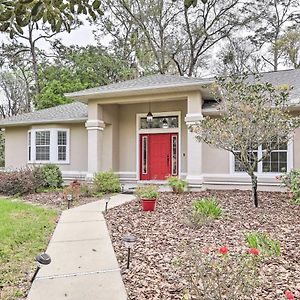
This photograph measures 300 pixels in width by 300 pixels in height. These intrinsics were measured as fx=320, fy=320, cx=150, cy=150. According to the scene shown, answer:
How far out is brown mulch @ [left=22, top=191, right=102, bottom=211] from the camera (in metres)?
9.73

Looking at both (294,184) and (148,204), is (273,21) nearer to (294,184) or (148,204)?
(294,184)

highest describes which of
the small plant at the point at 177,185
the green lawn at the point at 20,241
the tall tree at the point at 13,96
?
the tall tree at the point at 13,96

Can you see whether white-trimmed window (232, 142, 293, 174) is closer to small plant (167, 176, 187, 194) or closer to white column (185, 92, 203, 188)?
white column (185, 92, 203, 188)

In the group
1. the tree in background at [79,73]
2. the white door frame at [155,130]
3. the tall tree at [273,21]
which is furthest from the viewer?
the tall tree at [273,21]

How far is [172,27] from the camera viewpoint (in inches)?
1065

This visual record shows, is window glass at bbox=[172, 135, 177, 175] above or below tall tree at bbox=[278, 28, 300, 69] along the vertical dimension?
below

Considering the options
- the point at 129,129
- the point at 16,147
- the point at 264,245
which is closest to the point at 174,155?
the point at 129,129

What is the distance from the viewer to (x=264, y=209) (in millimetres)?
8375

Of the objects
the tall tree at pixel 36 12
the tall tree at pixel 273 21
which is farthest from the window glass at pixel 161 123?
the tall tree at pixel 273 21

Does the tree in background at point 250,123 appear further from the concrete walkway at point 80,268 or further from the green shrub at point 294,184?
the concrete walkway at point 80,268

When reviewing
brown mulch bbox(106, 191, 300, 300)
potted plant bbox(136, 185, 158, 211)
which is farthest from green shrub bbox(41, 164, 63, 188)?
potted plant bbox(136, 185, 158, 211)

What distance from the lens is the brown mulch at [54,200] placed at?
9.73 meters

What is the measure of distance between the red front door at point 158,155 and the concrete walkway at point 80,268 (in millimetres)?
7282

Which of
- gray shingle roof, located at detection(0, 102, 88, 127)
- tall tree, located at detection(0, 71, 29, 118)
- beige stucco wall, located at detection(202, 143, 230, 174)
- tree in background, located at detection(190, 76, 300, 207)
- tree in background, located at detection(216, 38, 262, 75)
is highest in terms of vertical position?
tree in background, located at detection(216, 38, 262, 75)
